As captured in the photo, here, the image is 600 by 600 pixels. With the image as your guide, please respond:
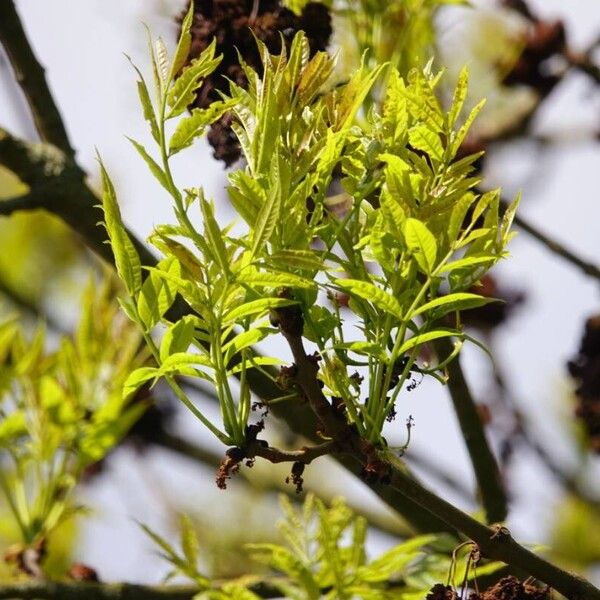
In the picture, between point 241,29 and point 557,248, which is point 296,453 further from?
point 557,248

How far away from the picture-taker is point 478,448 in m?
1.26

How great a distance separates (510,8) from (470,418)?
1124mm

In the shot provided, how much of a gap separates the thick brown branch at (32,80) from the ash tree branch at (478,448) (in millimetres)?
521

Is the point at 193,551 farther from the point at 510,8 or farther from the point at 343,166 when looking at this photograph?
the point at 510,8

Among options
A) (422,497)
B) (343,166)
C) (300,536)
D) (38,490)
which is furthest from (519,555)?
(38,490)

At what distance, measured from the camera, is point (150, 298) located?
0.70m

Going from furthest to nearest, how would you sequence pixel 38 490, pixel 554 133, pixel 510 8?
1. pixel 554 133
2. pixel 510 8
3. pixel 38 490

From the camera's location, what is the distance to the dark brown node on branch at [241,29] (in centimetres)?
101

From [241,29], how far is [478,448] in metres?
0.55

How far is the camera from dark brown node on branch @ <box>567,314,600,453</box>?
1520mm

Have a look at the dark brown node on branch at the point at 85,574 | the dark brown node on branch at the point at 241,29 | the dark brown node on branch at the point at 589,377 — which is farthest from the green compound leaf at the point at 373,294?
the dark brown node on branch at the point at 589,377

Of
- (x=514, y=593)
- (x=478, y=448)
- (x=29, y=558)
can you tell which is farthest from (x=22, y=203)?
(x=514, y=593)

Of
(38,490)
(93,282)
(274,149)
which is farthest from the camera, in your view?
(93,282)

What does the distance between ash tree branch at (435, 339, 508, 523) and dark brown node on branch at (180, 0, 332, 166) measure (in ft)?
1.22
